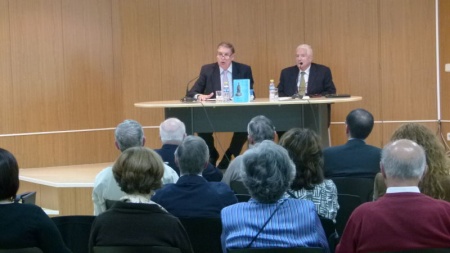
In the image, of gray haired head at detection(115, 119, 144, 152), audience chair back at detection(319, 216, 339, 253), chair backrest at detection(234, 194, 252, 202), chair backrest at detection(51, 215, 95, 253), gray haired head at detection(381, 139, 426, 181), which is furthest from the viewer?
gray haired head at detection(115, 119, 144, 152)

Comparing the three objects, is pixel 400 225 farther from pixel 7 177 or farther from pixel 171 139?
pixel 171 139

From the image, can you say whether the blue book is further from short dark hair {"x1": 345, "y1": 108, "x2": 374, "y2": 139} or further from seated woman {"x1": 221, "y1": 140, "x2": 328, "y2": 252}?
seated woman {"x1": 221, "y1": 140, "x2": 328, "y2": 252}

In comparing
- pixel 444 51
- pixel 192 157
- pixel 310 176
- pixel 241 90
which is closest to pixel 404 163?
pixel 310 176

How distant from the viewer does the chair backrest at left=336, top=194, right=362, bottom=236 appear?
160 inches

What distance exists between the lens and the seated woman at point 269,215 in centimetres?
318

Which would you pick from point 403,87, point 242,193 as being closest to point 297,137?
point 242,193

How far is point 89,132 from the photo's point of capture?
381 inches

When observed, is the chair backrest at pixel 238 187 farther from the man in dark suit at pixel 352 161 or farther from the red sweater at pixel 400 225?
the red sweater at pixel 400 225

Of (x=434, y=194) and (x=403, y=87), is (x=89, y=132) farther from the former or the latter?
(x=434, y=194)

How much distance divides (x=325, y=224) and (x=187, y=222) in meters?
0.66

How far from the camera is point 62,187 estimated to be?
290 inches

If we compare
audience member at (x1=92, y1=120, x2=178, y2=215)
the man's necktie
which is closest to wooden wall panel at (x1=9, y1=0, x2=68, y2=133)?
the man's necktie

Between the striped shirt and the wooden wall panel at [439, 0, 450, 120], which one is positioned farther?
the wooden wall panel at [439, 0, 450, 120]

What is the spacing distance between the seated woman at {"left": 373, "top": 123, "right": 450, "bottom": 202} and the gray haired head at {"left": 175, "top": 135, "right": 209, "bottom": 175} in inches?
37.3
